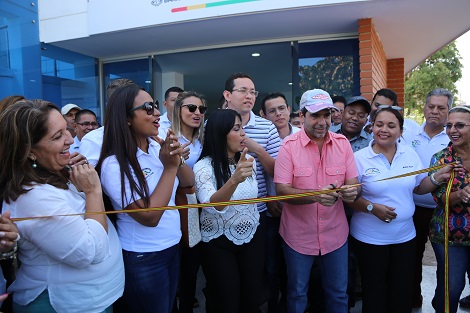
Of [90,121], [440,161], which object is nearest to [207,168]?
[440,161]

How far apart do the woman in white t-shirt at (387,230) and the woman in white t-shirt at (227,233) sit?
90 cm

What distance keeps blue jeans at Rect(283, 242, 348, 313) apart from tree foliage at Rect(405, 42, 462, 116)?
19.4m

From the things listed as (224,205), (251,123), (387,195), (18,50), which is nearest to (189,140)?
(251,123)

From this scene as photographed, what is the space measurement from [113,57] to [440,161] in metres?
7.04

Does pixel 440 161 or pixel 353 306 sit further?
pixel 353 306

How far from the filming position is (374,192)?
2.63m

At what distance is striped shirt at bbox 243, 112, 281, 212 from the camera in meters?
2.96

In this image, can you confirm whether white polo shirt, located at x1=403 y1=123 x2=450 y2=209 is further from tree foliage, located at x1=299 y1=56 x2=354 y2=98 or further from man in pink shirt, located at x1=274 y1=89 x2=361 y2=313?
tree foliage, located at x1=299 y1=56 x2=354 y2=98

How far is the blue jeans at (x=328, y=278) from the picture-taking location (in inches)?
101

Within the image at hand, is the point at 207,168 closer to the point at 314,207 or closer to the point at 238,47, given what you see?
the point at 314,207

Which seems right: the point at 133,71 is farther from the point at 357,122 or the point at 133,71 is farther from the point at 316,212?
the point at 316,212

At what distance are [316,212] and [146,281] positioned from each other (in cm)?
138

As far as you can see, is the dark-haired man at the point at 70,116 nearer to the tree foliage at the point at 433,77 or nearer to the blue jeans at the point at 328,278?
the blue jeans at the point at 328,278

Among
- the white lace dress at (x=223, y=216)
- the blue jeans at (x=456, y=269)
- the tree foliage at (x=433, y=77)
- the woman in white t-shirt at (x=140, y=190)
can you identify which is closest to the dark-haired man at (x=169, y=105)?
the white lace dress at (x=223, y=216)
